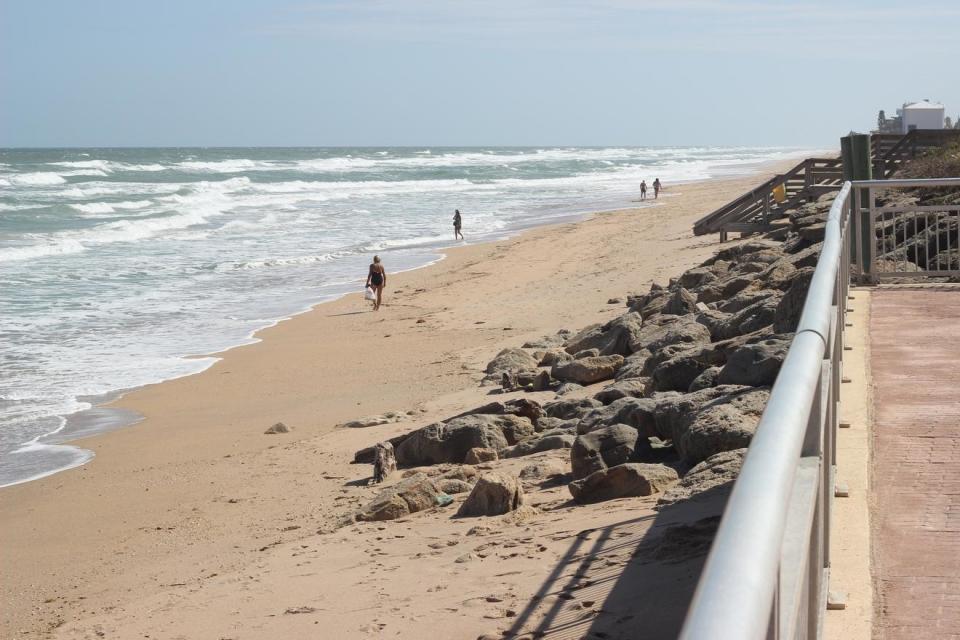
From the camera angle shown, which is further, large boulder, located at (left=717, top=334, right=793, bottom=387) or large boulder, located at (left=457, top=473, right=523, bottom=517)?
large boulder, located at (left=457, top=473, right=523, bottom=517)

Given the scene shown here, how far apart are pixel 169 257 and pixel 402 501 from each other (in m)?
24.3

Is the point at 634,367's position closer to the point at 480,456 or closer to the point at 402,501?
the point at 480,456

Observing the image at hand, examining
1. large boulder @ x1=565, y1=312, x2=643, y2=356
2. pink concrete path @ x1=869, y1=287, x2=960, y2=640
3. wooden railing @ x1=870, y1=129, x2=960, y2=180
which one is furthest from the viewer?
wooden railing @ x1=870, y1=129, x2=960, y2=180

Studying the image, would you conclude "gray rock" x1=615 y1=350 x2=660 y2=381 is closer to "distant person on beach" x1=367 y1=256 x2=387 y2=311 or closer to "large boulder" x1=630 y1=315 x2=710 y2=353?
"large boulder" x1=630 y1=315 x2=710 y2=353

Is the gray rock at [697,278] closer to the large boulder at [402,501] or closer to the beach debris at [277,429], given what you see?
the beach debris at [277,429]

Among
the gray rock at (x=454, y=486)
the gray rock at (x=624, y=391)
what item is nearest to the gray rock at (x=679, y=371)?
the gray rock at (x=624, y=391)

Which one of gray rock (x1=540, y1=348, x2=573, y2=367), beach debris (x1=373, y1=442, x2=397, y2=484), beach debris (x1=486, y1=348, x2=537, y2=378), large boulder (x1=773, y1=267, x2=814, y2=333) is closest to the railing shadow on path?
large boulder (x1=773, y1=267, x2=814, y2=333)

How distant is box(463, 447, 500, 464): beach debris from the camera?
895 centimetres

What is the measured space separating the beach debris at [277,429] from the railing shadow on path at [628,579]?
6.12 metres

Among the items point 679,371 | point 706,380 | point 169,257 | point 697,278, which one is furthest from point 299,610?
point 169,257

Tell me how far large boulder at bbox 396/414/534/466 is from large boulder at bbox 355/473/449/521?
3.72 ft

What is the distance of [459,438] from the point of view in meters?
9.20

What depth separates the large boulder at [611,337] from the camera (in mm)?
12305

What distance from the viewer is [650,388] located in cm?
934
